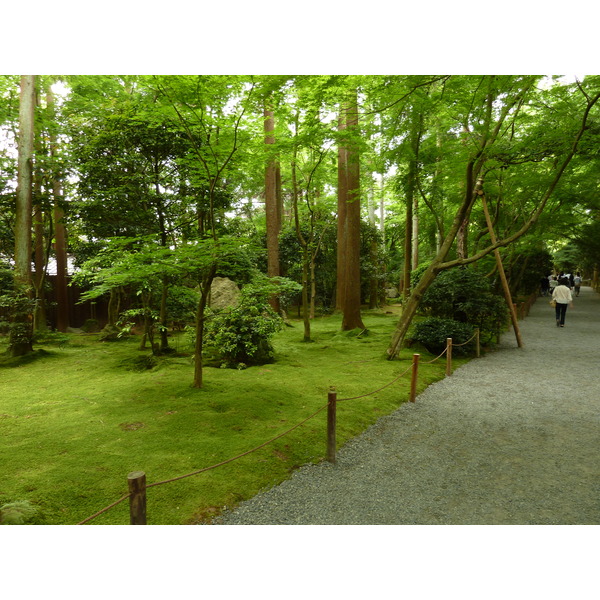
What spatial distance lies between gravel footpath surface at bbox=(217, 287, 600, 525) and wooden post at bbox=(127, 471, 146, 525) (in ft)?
2.59

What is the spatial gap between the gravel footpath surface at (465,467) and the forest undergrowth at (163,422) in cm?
26

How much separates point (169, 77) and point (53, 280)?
275 inches

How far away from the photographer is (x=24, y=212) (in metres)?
5.95

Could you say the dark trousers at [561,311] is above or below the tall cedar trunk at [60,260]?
below

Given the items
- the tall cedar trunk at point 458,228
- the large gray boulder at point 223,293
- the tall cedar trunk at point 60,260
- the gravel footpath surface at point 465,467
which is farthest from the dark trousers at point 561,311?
the tall cedar trunk at point 60,260

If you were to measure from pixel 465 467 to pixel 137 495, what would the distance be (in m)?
2.80

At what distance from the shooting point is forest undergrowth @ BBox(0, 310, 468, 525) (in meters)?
2.61

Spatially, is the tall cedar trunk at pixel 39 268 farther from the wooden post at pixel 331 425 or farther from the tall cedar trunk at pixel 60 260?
the wooden post at pixel 331 425

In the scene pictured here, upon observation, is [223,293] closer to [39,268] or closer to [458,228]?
[39,268]

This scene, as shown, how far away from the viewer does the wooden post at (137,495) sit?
1.81m

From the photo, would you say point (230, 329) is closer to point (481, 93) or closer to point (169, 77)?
point (169, 77)

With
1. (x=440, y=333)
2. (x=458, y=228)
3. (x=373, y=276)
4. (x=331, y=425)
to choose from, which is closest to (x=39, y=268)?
(x=331, y=425)

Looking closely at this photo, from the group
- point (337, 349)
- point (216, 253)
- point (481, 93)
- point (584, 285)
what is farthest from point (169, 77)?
point (584, 285)

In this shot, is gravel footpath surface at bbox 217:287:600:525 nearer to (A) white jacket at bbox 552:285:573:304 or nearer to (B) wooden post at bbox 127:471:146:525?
(B) wooden post at bbox 127:471:146:525
